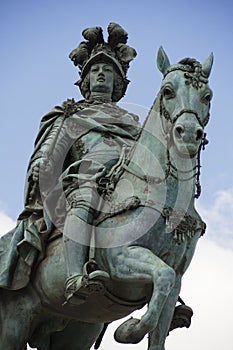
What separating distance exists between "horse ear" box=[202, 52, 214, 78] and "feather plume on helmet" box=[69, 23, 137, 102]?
214cm

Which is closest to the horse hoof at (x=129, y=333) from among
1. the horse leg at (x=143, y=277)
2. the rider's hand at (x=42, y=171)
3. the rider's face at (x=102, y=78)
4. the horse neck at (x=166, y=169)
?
the horse leg at (x=143, y=277)

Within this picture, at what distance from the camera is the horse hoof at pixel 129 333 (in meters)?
11.7

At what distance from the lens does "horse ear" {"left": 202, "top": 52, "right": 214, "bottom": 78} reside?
1250 cm

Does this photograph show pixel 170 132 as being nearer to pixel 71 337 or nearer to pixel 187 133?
pixel 187 133

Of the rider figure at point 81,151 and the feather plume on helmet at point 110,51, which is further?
the feather plume on helmet at point 110,51

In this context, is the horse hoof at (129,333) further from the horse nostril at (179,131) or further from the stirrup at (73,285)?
the horse nostril at (179,131)

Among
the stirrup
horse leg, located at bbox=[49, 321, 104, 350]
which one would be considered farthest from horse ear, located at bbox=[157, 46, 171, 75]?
horse leg, located at bbox=[49, 321, 104, 350]

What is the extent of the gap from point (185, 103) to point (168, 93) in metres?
0.29

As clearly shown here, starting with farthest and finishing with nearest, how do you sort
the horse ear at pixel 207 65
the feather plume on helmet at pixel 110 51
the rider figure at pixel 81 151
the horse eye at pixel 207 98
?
1. the feather plume on helmet at pixel 110 51
2. the horse ear at pixel 207 65
3. the rider figure at pixel 81 151
4. the horse eye at pixel 207 98

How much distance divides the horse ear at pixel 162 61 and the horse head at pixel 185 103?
1 cm

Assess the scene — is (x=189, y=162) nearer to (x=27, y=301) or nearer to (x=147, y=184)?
(x=147, y=184)

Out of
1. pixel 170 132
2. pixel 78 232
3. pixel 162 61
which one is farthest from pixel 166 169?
pixel 162 61

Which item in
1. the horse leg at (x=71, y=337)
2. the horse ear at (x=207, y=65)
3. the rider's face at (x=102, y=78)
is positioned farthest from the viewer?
the rider's face at (x=102, y=78)

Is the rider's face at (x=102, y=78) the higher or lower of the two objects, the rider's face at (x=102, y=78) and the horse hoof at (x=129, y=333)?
the higher
